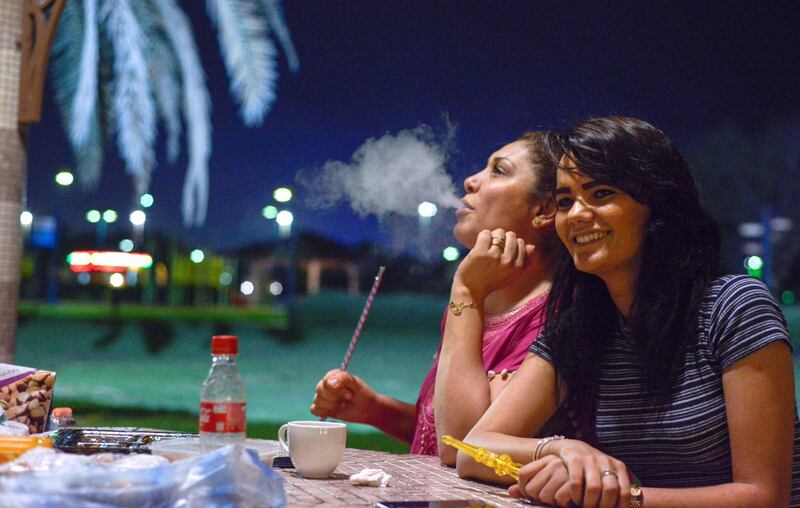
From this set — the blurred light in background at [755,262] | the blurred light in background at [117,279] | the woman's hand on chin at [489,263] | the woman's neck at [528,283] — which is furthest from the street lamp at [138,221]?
the woman's hand on chin at [489,263]

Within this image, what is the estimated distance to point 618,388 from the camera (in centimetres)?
189

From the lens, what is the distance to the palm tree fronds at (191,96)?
5770 millimetres

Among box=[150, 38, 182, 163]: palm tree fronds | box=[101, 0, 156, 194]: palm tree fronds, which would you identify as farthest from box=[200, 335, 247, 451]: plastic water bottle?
box=[150, 38, 182, 163]: palm tree fronds

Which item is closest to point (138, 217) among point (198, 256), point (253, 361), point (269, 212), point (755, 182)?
point (269, 212)

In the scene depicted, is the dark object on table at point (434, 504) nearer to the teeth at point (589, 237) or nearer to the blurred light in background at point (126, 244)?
the teeth at point (589, 237)

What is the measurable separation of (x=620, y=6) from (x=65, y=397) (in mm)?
9765

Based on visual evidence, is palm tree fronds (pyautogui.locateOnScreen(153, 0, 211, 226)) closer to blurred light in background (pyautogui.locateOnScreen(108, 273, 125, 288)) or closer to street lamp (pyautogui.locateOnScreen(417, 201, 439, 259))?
street lamp (pyautogui.locateOnScreen(417, 201, 439, 259))

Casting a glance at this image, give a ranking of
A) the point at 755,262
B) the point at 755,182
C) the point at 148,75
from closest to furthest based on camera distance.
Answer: the point at 148,75 → the point at 755,182 → the point at 755,262

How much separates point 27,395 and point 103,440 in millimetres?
194

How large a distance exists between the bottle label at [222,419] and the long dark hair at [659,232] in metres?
0.89

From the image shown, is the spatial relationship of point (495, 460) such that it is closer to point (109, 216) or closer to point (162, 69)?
point (162, 69)

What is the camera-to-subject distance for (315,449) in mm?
1682

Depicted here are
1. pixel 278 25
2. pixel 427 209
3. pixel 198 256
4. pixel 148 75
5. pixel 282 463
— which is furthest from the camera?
pixel 198 256

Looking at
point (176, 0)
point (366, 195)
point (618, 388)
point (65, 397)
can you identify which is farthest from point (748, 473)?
point (65, 397)
